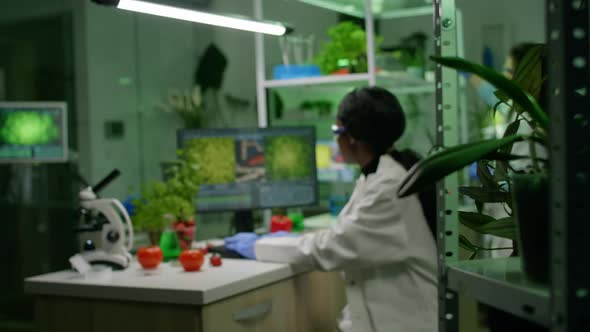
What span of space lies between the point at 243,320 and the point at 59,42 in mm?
2586

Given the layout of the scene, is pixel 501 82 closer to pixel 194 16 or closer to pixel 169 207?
pixel 194 16

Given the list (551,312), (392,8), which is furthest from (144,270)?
(392,8)

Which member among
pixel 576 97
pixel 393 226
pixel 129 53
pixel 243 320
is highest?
pixel 129 53

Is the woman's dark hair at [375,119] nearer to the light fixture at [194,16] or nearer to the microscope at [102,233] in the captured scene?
the light fixture at [194,16]

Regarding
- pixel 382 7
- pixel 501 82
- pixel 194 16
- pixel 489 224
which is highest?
pixel 382 7

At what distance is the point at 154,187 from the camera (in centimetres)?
252

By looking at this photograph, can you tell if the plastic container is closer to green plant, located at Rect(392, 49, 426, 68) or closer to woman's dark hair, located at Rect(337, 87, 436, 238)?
green plant, located at Rect(392, 49, 426, 68)

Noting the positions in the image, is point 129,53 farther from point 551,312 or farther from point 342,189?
point 551,312

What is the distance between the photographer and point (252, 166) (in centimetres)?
290

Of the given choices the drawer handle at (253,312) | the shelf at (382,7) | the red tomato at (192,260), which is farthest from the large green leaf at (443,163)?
the shelf at (382,7)

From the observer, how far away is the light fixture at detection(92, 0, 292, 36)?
6.11 feet

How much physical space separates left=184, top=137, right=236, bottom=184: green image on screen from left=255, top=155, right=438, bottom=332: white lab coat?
2.50 feet

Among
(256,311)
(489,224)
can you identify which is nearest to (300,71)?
(256,311)

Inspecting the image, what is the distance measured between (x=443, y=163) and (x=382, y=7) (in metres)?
3.79
